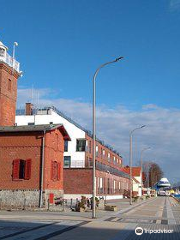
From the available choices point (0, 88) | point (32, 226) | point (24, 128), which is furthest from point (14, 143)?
point (32, 226)

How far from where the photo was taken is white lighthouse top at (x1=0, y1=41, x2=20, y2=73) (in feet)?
127

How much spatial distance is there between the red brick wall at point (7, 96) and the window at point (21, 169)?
8.30 meters

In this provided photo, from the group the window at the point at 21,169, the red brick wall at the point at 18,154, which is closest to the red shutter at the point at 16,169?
the window at the point at 21,169

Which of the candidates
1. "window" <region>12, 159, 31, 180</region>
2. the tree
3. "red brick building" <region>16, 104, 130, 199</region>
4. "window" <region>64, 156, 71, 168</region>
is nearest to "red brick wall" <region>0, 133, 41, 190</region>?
"window" <region>12, 159, 31, 180</region>

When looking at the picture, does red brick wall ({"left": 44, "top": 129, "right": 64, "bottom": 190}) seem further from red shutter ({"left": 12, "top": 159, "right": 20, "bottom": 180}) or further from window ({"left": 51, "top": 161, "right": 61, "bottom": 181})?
red shutter ({"left": 12, "top": 159, "right": 20, "bottom": 180})

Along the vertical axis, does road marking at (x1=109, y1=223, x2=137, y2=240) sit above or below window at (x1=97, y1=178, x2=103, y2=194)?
below

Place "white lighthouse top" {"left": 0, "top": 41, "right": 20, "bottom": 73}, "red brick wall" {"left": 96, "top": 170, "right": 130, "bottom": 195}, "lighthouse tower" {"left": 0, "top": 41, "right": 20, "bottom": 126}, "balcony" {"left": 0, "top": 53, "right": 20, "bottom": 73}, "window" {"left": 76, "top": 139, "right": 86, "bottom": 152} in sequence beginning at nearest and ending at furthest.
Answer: "white lighthouse top" {"left": 0, "top": 41, "right": 20, "bottom": 73}, "lighthouse tower" {"left": 0, "top": 41, "right": 20, "bottom": 126}, "balcony" {"left": 0, "top": 53, "right": 20, "bottom": 73}, "red brick wall" {"left": 96, "top": 170, "right": 130, "bottom": 195}, "window" {"left": 76, "top": 139, "right": 86, "bottom": 152}

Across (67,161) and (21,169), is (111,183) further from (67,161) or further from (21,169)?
(21,169)

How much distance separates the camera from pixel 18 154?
32.4 m

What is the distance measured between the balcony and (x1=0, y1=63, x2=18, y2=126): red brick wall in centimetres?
53

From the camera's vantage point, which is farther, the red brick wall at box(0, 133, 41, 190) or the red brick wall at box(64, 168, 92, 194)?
the red brick wall at box(64, 168, 92, 194)

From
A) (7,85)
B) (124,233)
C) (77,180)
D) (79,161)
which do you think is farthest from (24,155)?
(79,161)

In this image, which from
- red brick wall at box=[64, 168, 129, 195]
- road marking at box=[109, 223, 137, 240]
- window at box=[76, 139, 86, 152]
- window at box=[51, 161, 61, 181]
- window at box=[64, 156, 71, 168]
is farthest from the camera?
window at box=[76, 139, 86, 152]

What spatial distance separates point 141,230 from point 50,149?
17535mm
